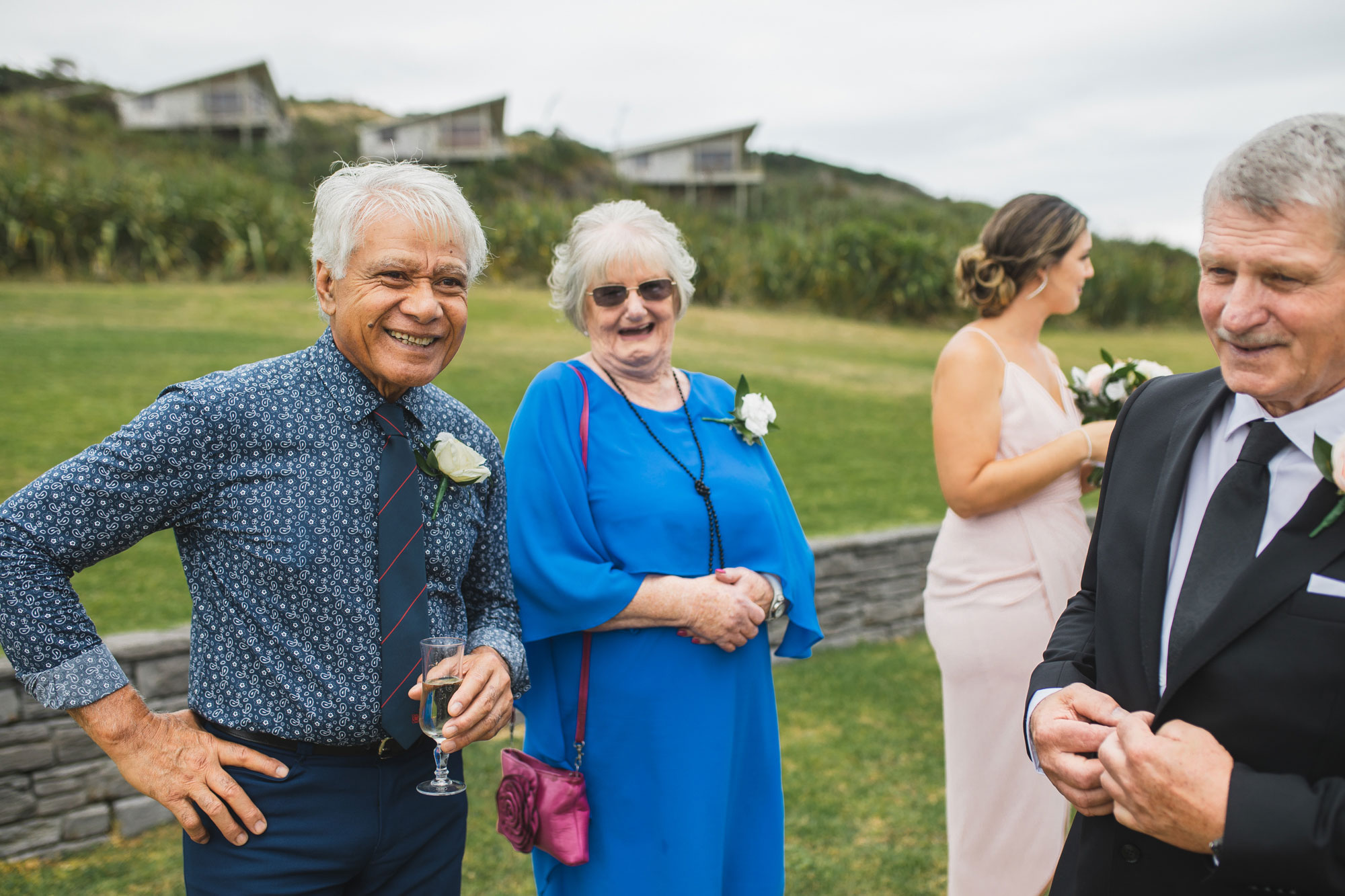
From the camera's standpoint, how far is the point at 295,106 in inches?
1688

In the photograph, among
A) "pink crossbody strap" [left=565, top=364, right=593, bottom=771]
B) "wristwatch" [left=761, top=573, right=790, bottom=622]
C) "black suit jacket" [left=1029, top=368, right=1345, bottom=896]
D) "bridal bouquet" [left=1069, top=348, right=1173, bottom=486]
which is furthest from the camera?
"bridal bouquet" [left=1069, top=348, right=1173, bottom=486]

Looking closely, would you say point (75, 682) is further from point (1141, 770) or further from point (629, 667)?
point (1141, 770)

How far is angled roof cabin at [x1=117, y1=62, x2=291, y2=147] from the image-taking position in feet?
104

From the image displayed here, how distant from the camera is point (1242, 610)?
5.00 ft

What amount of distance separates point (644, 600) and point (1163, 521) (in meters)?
1.41

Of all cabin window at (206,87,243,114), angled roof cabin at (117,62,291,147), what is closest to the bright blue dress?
angled roof cabin at (117,62,291,147)

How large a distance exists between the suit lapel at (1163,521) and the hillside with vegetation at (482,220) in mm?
7433

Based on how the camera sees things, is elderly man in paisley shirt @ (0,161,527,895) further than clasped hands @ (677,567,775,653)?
No

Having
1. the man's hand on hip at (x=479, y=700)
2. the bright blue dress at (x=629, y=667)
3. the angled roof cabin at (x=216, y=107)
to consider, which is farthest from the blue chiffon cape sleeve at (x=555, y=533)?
the angled roof cabin at (x=216, y=107)

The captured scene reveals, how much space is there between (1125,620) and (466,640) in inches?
57.5

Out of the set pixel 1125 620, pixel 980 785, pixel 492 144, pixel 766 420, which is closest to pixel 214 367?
pixel 766 420

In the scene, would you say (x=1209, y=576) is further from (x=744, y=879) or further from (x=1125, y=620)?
(x=744, y=879)

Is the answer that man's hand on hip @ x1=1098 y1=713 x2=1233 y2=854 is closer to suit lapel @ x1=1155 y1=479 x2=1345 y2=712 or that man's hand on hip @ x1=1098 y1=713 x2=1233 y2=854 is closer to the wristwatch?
suit lapel @ x1=1155 y1=479 x2=1345 y2=712

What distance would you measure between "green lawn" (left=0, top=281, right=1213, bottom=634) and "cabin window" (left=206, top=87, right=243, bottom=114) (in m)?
22.1
